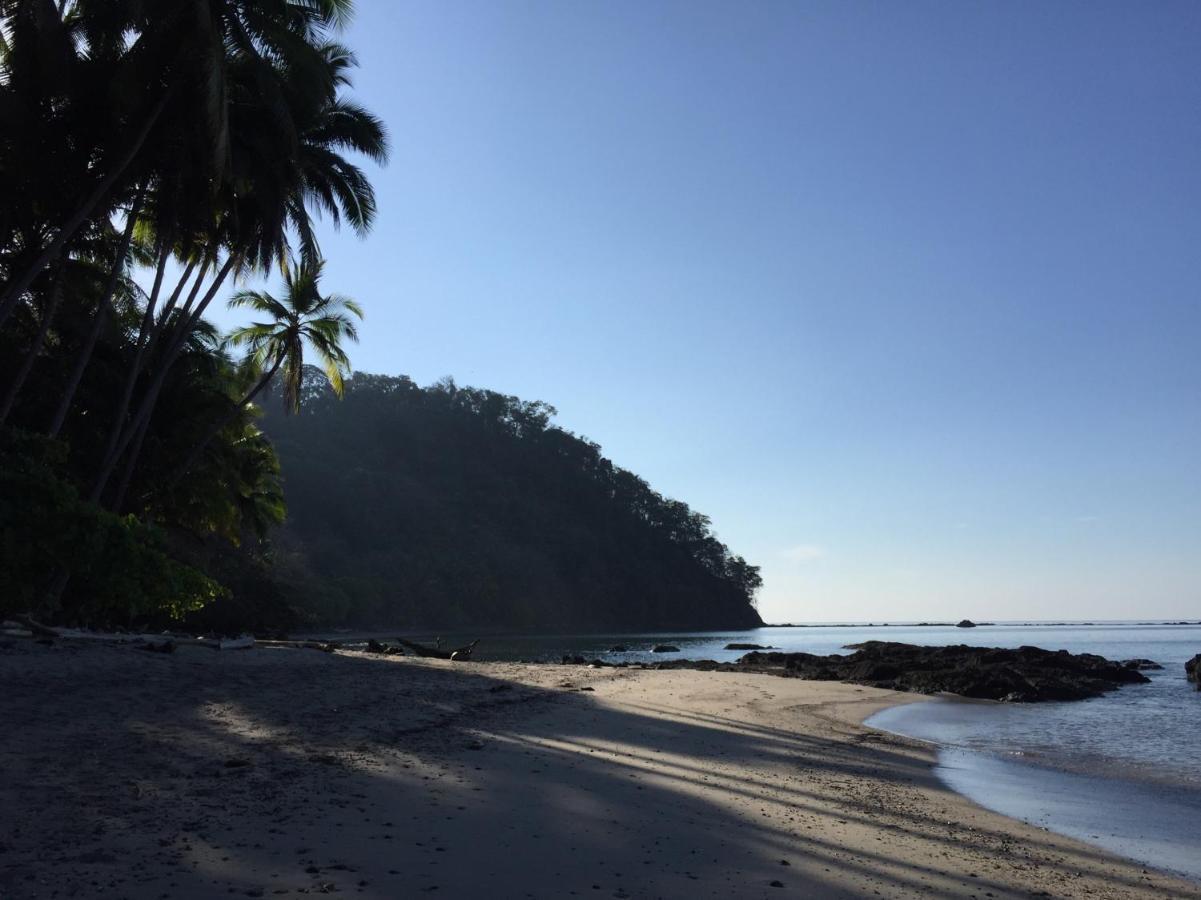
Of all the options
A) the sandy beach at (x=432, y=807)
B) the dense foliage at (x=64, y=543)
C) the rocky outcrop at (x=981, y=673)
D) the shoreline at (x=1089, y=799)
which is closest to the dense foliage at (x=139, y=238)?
the dense foliage at (x=64, y=543)

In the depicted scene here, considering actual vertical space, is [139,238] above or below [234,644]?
above

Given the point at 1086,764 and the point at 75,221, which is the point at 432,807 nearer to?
the point at 1086,764

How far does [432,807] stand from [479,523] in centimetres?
9985

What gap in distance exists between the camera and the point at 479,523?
105 metres

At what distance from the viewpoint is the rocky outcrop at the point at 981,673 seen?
91.6 feet

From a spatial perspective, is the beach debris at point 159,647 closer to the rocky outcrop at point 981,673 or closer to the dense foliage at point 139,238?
the dense foliage at point 139,238

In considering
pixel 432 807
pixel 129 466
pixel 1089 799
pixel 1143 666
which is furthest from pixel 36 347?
pixel 1143 666

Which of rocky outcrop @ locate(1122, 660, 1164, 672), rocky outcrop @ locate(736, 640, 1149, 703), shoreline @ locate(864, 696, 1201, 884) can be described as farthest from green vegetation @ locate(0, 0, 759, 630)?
rocky outcrop @ locate(1122, 660, 1164, 672)

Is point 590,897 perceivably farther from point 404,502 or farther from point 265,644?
point 404,502

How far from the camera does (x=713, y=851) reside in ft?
20.1

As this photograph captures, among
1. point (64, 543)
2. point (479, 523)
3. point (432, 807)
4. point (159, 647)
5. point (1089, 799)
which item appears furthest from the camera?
point (479, 523)

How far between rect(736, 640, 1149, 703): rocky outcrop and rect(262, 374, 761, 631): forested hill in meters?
44.1

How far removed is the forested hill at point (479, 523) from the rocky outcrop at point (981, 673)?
1734 inches

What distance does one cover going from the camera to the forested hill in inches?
3455
